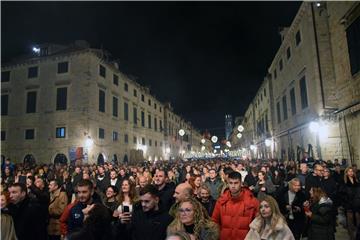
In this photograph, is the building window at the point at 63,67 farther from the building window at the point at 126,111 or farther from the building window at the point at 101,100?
the building window at the point at 126,111

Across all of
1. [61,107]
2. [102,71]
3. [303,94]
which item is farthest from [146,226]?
[102,71]

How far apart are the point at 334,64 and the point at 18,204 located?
1664 centimetres

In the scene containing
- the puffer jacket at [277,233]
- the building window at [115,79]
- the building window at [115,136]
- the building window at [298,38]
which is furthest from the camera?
the building window at [115,79]

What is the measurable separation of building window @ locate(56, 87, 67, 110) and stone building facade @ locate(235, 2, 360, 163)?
68.6 ft

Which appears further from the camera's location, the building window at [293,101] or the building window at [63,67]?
the building window at [63,67]

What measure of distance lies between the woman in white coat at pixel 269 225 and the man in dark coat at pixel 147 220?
121 cm

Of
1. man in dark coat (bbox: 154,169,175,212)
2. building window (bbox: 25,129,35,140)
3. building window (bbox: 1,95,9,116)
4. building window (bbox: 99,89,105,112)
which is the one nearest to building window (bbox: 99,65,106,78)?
building window (bbox: 99,89,105,112)

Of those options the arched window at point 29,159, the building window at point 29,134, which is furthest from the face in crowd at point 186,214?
the building window at point 29,134

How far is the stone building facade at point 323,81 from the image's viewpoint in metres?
13.5

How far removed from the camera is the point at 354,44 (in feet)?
42.8

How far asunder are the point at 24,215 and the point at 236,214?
11.6 ft

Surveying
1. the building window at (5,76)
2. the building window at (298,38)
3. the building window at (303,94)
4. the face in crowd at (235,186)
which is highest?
the building window at (5,76)

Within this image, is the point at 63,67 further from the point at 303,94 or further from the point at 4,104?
the point at 303,94

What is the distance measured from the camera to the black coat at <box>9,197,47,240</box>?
4691 millimetres
